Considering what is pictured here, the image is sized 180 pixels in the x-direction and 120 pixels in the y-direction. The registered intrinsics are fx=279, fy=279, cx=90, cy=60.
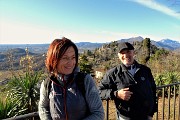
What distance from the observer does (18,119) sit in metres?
1.94

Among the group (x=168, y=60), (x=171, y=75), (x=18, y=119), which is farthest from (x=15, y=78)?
(x=168, y=60)

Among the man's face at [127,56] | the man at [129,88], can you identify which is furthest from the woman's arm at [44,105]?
the man's face at [127,56]

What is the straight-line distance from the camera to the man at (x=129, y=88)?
2818mm

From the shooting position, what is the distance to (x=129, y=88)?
2.83m

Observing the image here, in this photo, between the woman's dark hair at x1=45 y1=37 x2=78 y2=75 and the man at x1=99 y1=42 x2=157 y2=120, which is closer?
the woman's dark hair at x1=45 y1=37 x2=78 y2=75

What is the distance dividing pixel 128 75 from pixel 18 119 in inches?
52.6

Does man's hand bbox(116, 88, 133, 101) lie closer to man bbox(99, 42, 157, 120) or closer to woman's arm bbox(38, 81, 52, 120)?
man bbox(99, 42, 157, 120)

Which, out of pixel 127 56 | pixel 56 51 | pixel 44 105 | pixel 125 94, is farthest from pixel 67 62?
pixel 127 56

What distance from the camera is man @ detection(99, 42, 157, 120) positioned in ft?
9.25

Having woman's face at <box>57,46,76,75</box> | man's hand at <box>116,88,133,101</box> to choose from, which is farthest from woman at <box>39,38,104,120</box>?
man's hand at <box>116,88,133,101</box>

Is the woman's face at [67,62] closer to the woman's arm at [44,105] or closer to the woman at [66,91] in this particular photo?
the woman at [66,91]

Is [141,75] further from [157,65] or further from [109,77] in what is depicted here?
[157,65]

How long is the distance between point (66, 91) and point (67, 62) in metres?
0.19

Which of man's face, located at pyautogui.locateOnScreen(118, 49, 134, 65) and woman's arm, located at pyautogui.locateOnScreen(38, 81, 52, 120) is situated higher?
man's face, located at pyautogui.locateOnScreen(118, 49, 134, 65)
